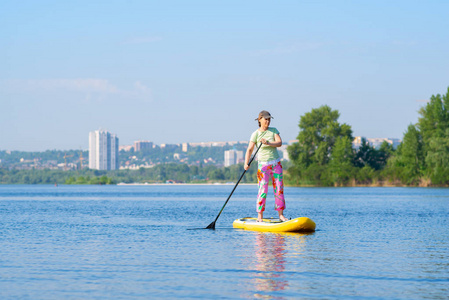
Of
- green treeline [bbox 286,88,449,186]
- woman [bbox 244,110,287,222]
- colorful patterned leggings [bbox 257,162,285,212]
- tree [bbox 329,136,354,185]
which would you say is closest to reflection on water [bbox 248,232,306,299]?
colorful patterned leggings [bbox 257,162,285,212]

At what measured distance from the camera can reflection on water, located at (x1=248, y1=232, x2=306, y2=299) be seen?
400 inches

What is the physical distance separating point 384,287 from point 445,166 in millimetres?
85600

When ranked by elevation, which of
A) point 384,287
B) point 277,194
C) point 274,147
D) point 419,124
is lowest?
point 384,287

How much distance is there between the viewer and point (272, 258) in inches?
523

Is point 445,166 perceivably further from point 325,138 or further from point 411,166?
point 325,138

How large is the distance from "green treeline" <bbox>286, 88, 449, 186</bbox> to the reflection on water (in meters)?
88.4

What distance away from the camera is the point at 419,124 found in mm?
106250

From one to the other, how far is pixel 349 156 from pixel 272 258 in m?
106

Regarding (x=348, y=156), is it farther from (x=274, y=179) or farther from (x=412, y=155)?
(x=274, y=179)

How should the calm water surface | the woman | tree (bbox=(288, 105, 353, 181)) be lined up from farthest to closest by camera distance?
tree (bbox=(288, 105, 353, 181)), the woman, the calm water surface

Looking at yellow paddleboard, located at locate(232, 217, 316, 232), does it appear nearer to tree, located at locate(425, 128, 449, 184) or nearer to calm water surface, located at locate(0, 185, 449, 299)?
calm water surface, located at locate(0, 185, 449, 299)

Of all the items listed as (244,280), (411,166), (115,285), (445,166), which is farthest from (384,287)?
(411,166)

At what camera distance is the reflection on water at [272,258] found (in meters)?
10.2

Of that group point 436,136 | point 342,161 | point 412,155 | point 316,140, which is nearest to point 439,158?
point 436,136
